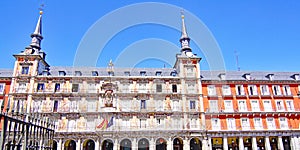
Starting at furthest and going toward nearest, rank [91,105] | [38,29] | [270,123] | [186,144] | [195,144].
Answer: [38,29]
[270,123]
[195,144]
[91,105]
[186,144]

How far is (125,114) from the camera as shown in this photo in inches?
1298

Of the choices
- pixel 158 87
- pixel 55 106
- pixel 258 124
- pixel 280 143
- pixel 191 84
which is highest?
pixel 191 84

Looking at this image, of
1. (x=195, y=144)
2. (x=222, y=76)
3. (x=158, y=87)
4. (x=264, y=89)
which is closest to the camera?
(x=195, y=144)

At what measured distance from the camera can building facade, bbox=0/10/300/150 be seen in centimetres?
3197

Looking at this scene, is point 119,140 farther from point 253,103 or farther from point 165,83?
point 253,103

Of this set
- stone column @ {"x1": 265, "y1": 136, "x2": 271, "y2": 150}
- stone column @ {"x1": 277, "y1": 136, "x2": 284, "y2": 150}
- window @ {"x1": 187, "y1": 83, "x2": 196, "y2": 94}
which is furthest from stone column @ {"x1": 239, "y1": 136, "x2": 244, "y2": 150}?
window @ {"x1": 187, "y1": 83, "x2": 196, "y2": 94}

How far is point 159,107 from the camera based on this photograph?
1340 inches

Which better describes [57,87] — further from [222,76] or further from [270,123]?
[270,123]

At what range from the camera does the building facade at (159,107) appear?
1259 inches

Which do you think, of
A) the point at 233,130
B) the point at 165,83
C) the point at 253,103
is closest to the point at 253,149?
the point at 233,130

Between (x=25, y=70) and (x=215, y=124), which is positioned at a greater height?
(x=25, y=70)

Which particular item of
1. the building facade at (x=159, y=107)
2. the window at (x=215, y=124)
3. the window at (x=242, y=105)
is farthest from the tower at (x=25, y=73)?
the window at (x=242, y=105)

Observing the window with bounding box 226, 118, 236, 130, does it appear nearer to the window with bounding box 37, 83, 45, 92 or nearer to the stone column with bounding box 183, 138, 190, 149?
the stone column with bounding box 183, 138, 190, 149

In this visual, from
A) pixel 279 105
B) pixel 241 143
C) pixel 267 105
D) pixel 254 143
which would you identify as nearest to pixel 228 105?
pixel 241 143
